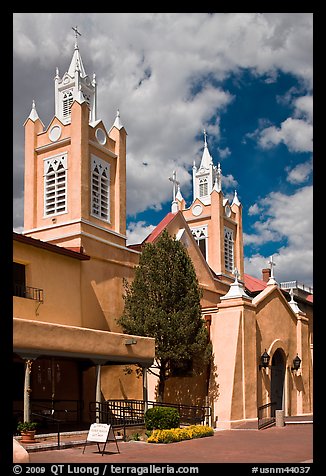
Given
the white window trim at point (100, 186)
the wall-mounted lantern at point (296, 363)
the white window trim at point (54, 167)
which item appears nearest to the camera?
the white window trim at point (54, 167)

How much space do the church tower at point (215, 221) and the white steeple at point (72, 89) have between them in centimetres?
1219

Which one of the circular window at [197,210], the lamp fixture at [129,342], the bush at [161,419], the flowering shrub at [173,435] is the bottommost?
the flowering shrub at [173,435]

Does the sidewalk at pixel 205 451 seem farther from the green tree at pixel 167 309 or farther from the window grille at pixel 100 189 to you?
the window grille at pixel 100 189

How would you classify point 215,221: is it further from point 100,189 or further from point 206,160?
point 100,189

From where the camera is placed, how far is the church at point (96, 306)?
22812 mm

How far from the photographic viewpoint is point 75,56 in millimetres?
31453

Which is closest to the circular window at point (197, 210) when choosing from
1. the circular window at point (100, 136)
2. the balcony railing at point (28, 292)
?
the circular window at point (100, 136)

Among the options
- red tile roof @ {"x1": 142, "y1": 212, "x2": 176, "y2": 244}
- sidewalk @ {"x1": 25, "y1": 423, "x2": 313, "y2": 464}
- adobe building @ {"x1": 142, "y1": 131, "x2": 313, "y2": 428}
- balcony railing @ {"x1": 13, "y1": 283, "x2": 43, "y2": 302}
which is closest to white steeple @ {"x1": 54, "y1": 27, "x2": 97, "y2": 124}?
red tile roof @ {"x1": 142, "y1": 212, "x2": 176, "y2": 244}

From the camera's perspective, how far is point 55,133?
94.3ft

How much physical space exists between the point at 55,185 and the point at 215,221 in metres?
15.7

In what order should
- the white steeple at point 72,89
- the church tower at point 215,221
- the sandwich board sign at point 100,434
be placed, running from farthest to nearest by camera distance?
1. the church tower at point 215,221
2. the white steeple at point 72,89
3. the sandwich board sign at point 100,434

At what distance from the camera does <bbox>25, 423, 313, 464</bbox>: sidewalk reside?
49.0 ft
